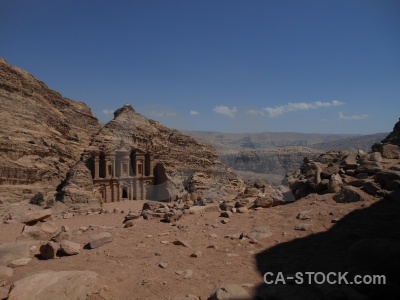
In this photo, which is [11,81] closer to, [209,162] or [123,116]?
[123,116]

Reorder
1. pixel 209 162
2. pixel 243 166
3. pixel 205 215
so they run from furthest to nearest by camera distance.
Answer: pixel 243 166 < pixel 209 162 < pixel 205 215

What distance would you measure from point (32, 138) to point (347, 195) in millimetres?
23370

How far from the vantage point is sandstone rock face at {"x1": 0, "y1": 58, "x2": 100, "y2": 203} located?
68.5 ft

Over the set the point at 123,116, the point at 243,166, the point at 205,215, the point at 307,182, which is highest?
the point at 123,116

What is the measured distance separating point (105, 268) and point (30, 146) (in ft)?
70.9

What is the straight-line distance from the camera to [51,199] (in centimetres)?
2159

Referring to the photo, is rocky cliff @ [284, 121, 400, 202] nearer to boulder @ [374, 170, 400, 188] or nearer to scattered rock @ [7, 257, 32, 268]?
boulder @ [374, 170, 400, 188]

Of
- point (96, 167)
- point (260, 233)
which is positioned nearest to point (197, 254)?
point (260, 233)

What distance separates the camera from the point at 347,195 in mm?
7023

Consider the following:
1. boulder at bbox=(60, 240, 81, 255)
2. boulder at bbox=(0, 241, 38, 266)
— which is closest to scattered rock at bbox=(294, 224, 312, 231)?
boulder at bbox=(60, 240, 81, 255)

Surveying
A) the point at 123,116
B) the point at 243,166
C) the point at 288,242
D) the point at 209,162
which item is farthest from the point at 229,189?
the point at 243,166

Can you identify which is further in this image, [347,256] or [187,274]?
[347,256]

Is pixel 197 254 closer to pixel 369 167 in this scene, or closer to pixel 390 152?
pixel 369 167

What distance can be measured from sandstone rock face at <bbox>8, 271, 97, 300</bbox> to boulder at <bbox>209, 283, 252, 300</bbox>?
1598mm
